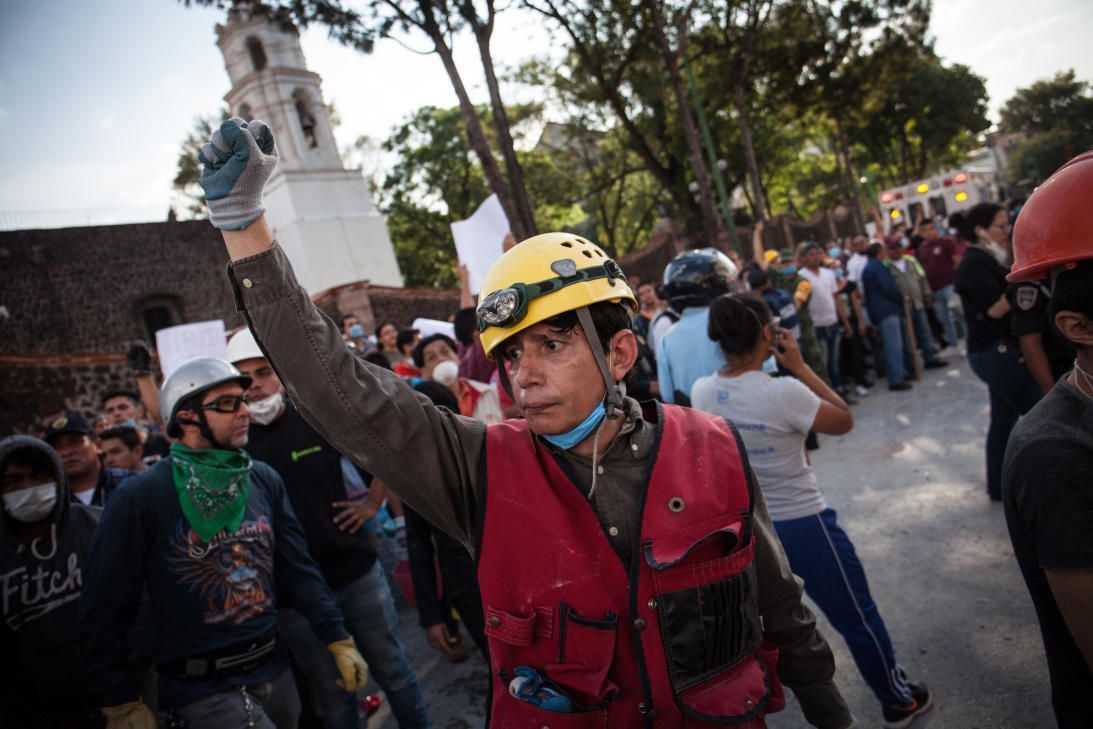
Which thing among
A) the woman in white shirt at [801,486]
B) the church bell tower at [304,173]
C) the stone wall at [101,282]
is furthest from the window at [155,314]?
the woman in white shirt at [801,486]

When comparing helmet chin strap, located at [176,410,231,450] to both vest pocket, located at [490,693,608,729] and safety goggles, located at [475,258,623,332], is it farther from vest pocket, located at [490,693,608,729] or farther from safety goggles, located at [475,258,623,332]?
vest pocket, located at [490,693,608,729]

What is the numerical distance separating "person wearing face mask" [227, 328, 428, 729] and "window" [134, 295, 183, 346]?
23671mm

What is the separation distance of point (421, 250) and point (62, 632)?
104 feet

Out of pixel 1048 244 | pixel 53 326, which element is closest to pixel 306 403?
pixel 1048 244

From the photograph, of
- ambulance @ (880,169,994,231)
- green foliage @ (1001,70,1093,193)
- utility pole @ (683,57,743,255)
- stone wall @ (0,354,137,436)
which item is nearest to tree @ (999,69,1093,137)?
green foliage @ (1001,70,1093,193)

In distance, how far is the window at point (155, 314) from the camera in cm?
2383

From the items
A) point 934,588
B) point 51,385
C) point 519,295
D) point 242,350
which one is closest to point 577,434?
point 519,295

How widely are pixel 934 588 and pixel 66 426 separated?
5.41 meters

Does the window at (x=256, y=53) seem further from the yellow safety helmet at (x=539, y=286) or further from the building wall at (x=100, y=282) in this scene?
the yellow safety helmet at (x=539, y=286)

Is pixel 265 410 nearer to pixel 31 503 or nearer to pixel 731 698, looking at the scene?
pixel 31 503

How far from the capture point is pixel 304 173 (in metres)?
24.7

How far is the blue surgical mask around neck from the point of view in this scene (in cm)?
Result: 167

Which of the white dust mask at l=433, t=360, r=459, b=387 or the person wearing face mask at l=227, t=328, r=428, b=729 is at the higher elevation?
the white dust mask at l=433, t=360, r=459, b=387

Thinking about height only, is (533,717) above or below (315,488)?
below
